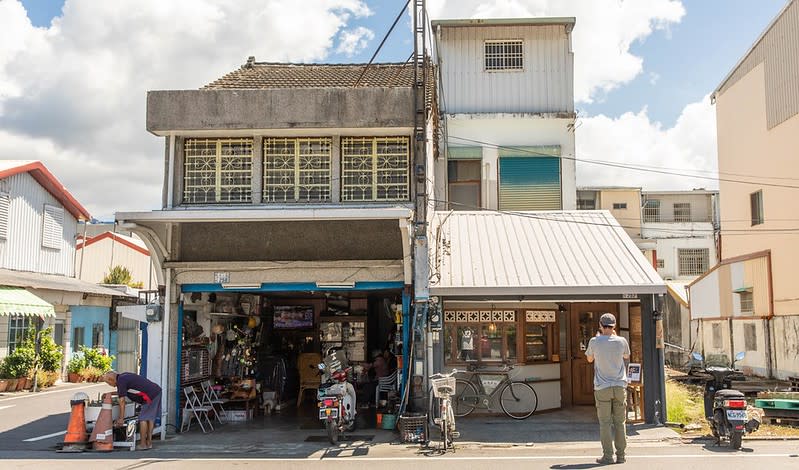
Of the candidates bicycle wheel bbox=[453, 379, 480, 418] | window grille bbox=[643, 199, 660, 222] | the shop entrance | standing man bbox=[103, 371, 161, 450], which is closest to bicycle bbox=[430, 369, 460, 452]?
bicycle wheel bbox=[453, 379, 480, 418]

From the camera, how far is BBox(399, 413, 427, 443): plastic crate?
474 inches

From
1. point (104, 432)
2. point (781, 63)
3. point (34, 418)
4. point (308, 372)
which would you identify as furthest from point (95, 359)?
point (781, 63)

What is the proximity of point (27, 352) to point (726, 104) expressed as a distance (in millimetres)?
24828

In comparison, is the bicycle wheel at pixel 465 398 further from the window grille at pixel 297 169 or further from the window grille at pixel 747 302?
the window grille at pixel 747 302

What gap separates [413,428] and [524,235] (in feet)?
18.5

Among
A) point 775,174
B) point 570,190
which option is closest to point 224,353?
point 570,190

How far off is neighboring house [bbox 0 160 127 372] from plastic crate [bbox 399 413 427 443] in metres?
13.4

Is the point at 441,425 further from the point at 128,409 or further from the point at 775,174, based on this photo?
the point at 775,174

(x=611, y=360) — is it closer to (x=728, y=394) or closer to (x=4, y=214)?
(x=728, y=394)

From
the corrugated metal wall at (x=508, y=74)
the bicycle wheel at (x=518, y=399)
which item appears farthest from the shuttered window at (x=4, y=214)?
the bicycle wheel at (x=518, y=399)

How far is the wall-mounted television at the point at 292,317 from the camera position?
1917 cm

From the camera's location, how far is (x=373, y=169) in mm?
13648

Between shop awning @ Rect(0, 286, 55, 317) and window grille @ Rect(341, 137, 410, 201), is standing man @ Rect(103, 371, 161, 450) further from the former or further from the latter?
shop awning @ Rect(0, 286, 55, 317)

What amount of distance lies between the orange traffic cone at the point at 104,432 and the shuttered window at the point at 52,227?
15461 millimetres
